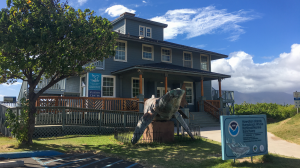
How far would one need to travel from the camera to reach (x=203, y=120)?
61.7 ft

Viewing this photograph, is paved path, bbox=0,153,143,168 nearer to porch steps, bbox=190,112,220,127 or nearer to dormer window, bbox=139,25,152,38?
porch steps, bbox=190,112,220,127

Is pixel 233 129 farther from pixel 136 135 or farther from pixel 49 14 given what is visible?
pixel 49 14

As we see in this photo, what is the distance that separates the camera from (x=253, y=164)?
621 centimetres

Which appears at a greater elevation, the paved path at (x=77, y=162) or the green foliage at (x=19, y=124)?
the green foliage at (x=19, y=124)

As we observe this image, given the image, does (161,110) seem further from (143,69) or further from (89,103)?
(143,69)

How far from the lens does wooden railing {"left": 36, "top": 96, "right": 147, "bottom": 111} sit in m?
13.3

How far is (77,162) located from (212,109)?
15559 millimetres

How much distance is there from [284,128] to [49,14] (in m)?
14.2

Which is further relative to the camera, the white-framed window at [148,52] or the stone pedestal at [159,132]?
the white-framed window at [148,52]

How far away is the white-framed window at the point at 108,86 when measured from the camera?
719 inches

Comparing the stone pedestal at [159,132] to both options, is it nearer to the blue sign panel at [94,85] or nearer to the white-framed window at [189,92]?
the blue sign panel at [94,85]

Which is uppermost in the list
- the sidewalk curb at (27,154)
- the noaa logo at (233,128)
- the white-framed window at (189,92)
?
the white-framed window at (189,92)

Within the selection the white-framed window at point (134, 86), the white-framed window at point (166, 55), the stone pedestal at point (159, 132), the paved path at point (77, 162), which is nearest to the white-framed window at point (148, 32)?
the white-framed window at point (166, 55)

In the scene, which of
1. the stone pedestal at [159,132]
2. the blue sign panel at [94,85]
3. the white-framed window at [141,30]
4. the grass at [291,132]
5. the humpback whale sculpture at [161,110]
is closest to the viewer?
the humpback whale sculpture at [161,110]
